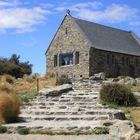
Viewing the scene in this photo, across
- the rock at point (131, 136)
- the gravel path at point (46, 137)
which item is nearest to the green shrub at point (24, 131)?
the gravel path at point (46, 137)

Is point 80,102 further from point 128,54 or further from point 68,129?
point 128,54

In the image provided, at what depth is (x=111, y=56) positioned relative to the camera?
50094 millimetres

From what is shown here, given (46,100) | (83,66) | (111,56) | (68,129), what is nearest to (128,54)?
(111,56)

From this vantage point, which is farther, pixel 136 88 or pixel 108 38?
pixel 108 38

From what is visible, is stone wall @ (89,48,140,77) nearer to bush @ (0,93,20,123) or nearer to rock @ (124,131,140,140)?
bush @ (0,93,20,123)

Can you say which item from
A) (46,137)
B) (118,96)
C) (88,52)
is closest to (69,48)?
(88,52)

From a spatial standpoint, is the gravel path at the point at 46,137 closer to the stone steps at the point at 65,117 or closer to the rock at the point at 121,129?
the rock at the point at 121,129

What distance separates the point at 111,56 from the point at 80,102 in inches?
1084

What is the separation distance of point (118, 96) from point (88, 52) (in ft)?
82.8

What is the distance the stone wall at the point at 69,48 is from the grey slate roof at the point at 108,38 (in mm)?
782

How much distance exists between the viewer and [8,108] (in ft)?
58.9

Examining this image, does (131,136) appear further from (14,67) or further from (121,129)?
(14,67)

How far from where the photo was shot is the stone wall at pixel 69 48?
48625mm

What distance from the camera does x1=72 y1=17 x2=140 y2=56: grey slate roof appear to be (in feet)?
163
